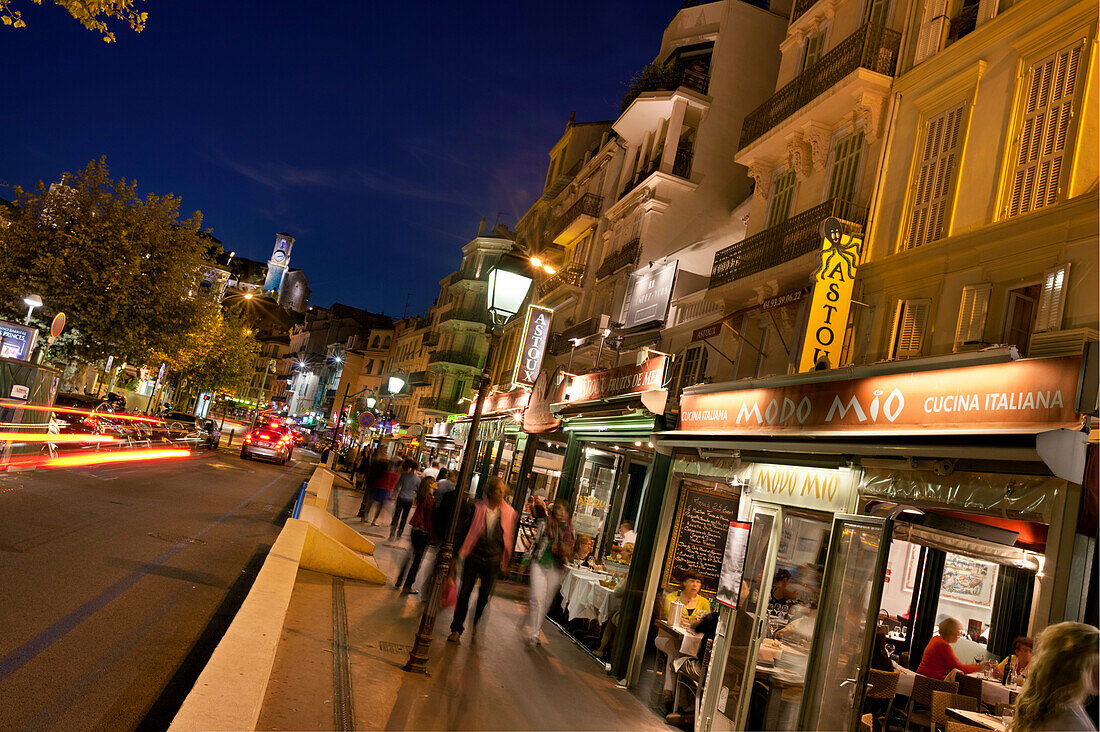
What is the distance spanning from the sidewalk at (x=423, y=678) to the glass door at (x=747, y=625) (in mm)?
813

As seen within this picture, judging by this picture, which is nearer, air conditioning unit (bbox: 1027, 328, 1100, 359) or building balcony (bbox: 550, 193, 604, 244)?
air conditioning unit (bbox: 1027, 328, 1100, 359)

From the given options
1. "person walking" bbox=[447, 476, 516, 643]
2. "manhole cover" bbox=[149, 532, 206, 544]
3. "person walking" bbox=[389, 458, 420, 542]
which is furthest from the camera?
"person walking" bbox=[389, 458, 420, 542]

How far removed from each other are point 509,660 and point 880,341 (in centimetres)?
687

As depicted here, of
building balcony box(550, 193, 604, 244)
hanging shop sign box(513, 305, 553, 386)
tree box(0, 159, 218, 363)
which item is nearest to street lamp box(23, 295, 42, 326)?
tree box(0, 159, 218, 363)

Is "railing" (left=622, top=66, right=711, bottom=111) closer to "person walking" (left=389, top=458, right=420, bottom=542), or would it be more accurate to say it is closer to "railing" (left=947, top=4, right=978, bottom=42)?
"railing" (left=947, top=4, right=978, bottom=42)

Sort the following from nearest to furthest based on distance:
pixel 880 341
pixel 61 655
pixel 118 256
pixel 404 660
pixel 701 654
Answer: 1. pixel 61 655
2. pixel 404 660
3. pixel 701 654
4. pixel 880 341
5. pixel 118 256

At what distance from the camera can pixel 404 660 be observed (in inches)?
326

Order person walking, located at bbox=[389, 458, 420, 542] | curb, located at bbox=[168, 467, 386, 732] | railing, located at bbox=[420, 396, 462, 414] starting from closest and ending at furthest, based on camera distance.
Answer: curb, located at bbox=[168, 467, 386, 732]
person walking, located at bbox=[389, 458, 420, 542]
railing, located at bbox=[420, 396, 462, 414]

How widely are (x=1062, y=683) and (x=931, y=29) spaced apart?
39.4 ft

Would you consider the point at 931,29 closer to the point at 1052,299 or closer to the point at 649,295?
the point at 1052,299

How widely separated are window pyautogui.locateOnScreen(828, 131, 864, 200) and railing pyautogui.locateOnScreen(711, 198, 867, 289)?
1.69ft

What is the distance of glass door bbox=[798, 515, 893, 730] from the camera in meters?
6.47

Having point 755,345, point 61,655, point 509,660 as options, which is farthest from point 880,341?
point 61,655

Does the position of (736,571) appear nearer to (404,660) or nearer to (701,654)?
(701,654)
